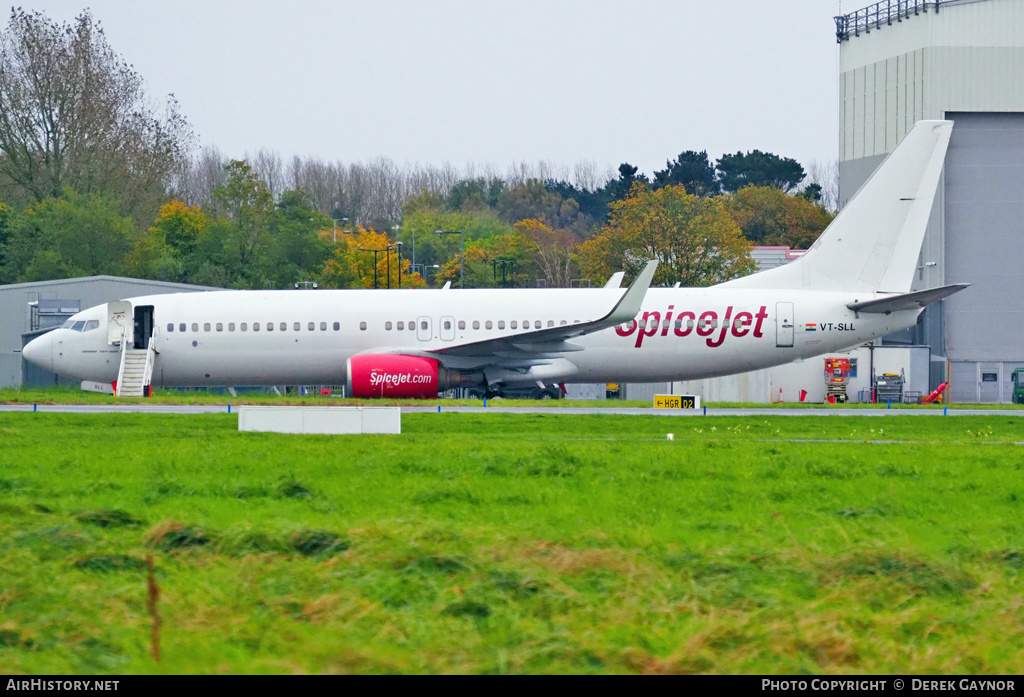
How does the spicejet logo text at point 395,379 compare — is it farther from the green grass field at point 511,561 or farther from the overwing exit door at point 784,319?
the green grass field at point 511,561

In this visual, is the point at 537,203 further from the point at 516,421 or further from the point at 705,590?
the point at 705,590

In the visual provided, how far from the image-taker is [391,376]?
36438mm

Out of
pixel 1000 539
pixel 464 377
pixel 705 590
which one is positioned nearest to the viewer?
pixel 705 590

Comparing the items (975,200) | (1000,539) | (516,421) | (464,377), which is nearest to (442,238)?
(975,200)

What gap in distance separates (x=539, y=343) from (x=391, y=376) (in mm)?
4399

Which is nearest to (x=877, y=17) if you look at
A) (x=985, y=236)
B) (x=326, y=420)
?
(x=985, y=236)

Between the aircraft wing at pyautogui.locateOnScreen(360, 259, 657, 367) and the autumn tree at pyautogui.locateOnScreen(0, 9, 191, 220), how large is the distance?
154ft

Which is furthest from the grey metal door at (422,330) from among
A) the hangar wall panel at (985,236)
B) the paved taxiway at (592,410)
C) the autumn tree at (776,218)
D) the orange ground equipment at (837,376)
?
the autumn tree at (776,218)

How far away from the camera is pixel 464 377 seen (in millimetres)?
37906

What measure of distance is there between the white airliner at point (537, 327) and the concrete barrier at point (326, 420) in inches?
433

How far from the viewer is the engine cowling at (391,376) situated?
36.3 metres

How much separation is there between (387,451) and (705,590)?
11192 millimetres

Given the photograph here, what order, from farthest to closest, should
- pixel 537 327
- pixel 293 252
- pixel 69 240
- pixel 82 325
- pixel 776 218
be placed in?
pixel 776 218 → pixel 293 252 → pixel 69 240 → pixel 82 325 → pixel 537 327

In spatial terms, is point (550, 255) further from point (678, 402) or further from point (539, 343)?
point (678, 402)
